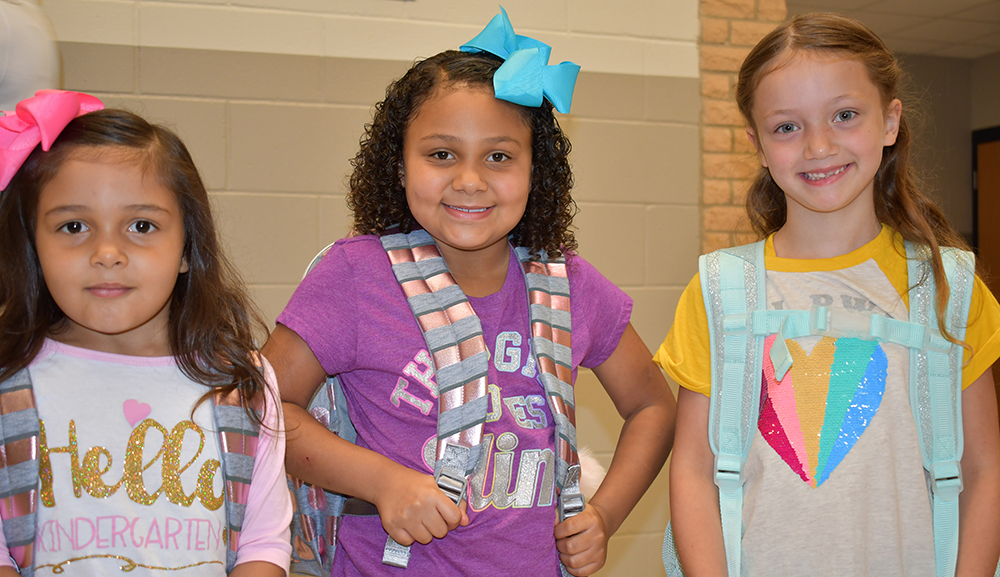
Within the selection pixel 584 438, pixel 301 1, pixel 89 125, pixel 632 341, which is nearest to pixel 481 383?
pixel 632 341

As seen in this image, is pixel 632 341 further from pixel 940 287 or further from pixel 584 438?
pixel 584 438

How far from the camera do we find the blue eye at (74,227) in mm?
1186

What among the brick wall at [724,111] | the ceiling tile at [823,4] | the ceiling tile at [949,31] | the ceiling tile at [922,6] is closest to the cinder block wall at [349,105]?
the brick wall at [724,111]

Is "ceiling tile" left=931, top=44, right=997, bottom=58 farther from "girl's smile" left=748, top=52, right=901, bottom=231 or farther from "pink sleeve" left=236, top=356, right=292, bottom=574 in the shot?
"pink sleeve" left=236, top=356, right=292, bottom=574

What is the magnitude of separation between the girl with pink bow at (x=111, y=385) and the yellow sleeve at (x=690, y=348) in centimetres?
71

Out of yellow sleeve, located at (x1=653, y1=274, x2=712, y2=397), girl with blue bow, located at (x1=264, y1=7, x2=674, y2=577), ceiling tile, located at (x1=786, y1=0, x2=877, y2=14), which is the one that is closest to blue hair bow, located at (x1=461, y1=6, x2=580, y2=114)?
girl with blue bow, located at (x1=264, y1=7, x2=674, y2=577)

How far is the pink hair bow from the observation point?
1168 mm

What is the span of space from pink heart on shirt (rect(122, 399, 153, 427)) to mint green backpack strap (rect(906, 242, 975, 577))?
4.04ft

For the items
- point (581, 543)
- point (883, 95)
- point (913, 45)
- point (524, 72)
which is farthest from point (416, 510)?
point (913, 45)

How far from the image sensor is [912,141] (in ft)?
5.05

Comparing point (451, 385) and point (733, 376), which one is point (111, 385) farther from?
point (733, 376)

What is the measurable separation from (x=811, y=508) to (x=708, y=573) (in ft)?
0.66

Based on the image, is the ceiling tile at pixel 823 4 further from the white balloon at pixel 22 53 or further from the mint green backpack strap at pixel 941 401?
the white balloon at pixel 22 53

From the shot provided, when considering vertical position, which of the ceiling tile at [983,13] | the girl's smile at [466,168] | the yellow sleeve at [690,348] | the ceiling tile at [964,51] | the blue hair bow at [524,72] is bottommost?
the yellow sleeve at [690,348]
